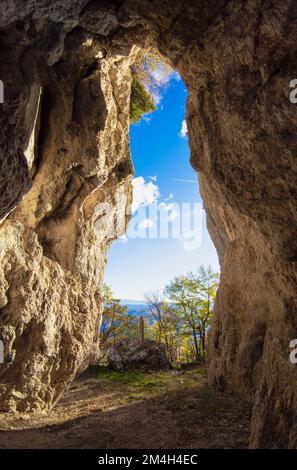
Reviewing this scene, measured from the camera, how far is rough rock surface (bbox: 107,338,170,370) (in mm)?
23625

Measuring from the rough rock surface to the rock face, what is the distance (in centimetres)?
779

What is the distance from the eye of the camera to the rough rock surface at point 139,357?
23625 millimetres

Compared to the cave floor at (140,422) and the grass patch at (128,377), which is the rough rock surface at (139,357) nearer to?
the grass patch at (128,377)

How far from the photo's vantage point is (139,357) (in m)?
24.0

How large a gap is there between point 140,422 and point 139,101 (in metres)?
15.2

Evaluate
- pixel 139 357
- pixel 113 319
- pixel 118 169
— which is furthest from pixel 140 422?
pixel 113 319

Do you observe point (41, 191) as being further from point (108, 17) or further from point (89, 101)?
point (108, 17)

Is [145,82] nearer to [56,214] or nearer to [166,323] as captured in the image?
[56,214]

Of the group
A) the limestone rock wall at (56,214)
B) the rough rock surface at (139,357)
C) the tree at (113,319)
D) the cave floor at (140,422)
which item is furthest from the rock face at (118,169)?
the tree at (113,319)

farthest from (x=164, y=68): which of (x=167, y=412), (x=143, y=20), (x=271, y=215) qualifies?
(x=167, y=412)

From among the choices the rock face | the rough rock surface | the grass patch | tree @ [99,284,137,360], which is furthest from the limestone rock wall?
tree @ [99,284,137,360]

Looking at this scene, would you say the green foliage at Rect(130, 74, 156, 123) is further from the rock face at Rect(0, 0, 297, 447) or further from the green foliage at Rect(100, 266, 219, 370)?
the green foliage at Rect(100, 266, 219, 370)

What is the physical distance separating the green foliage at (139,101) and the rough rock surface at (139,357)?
58.3 ft

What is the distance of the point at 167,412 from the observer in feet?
39.6
